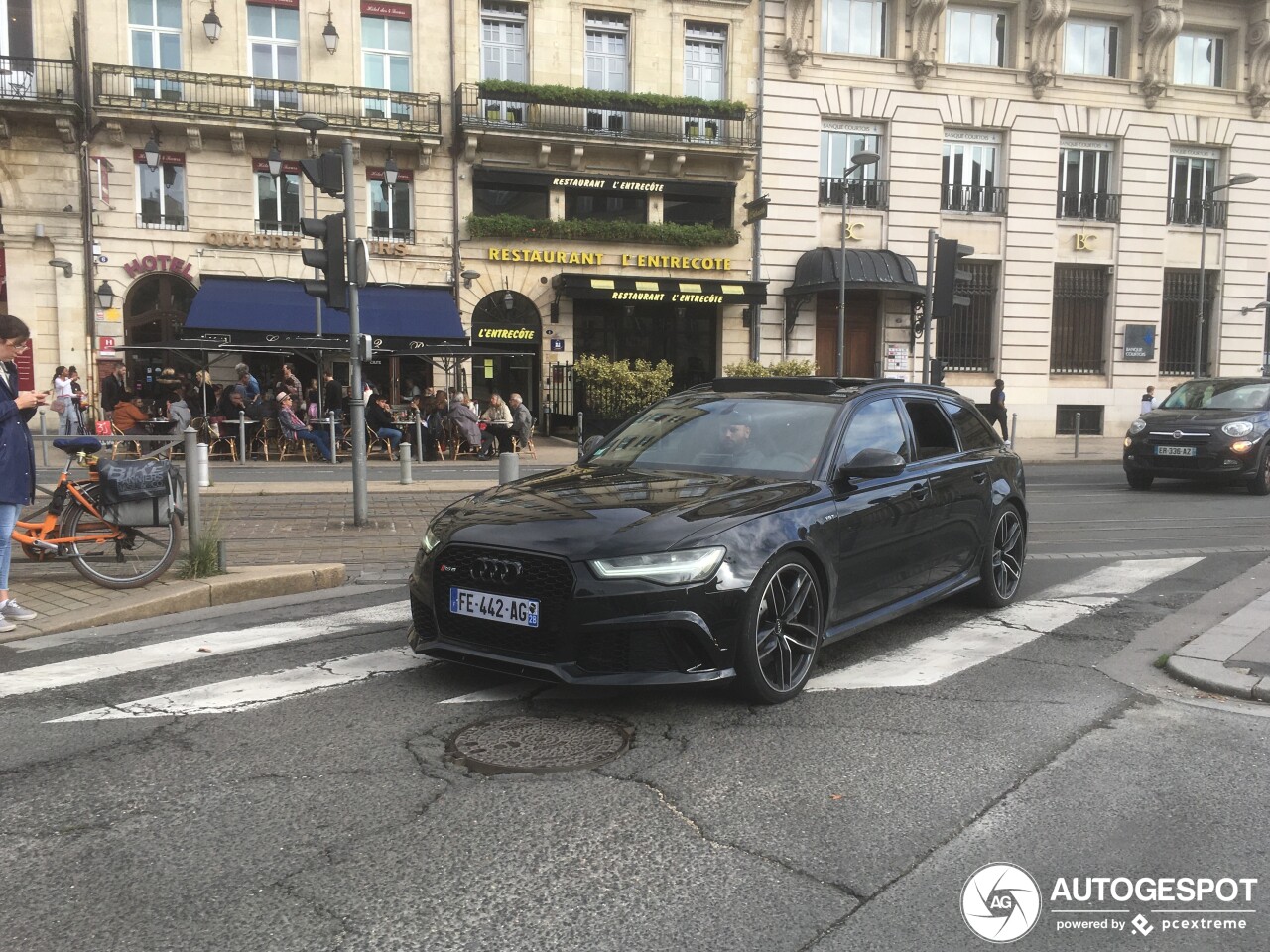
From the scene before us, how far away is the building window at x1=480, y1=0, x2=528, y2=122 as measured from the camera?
24641mm

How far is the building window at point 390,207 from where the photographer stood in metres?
24.2

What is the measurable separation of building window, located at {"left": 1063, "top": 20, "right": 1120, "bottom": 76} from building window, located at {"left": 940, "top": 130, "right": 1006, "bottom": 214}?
3388 millimetres

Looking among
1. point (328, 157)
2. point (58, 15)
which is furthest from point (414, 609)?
point (58, 15)

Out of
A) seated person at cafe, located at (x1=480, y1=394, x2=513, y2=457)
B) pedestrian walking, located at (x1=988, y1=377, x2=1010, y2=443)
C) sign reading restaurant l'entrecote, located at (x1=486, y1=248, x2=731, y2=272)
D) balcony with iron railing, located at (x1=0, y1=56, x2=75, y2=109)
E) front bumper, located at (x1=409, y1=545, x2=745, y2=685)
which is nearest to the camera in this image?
front bumper, located at (x1=409, y1=545, x2=745, y2=685)

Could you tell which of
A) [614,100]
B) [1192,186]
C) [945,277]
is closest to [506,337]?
[614,100]

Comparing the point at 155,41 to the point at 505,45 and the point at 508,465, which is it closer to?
the point at 505,45

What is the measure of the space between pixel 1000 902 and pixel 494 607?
7.66 feet

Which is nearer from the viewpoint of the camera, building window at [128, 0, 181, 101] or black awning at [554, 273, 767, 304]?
building window at [128, 0, 181, 101]

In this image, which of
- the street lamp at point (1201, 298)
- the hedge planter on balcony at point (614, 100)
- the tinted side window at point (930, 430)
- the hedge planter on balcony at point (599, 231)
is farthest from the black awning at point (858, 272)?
the tinted side window at point (930, 430)

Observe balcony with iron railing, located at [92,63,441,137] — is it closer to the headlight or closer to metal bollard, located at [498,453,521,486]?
metal bollard, located at [498,453,521,486]

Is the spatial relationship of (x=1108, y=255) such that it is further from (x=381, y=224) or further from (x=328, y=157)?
(x=328, y=157)

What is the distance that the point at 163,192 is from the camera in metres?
22.9

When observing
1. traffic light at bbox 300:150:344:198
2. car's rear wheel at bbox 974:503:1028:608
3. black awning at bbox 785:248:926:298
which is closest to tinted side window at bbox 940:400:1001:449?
car's rear wheel at bbox 974:503:1028:608

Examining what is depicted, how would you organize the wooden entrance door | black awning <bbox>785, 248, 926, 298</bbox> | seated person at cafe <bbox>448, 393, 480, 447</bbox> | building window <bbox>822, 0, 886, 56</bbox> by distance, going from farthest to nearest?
the wooden entrance door < building window <bbox>822, 0, 886, 56</bbox> < black awning <bbox>785, 248, 926, 298</bbox> < seated person at cafe <bbox>448, 393, 480, 447</bbox>
